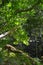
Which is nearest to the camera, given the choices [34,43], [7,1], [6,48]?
[7,1]

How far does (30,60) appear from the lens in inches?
209

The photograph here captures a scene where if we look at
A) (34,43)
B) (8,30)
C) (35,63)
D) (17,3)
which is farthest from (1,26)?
(34,43)

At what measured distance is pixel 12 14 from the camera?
3725 mm

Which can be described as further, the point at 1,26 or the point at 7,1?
the point at 1,26

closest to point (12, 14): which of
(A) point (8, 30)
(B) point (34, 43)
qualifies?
(A) point (8, 30)

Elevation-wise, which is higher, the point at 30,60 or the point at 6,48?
the point at 6,48

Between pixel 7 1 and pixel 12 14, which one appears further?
pixel 12 14

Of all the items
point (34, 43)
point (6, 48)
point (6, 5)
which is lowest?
point (34, 43)

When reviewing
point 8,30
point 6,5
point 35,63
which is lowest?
point 35,63

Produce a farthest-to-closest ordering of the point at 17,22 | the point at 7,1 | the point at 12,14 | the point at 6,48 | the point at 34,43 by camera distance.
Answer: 1. the point at 34,43
2. the point at 6,48
3. the point at 17,22
4. the point at 12,14
5. the point at 7,1

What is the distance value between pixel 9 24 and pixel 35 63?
1553 millimetres

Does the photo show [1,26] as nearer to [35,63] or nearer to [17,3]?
[17,3]

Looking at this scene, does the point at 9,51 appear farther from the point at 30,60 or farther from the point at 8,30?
the point at 8,30

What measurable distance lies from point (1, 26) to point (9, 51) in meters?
1.23
